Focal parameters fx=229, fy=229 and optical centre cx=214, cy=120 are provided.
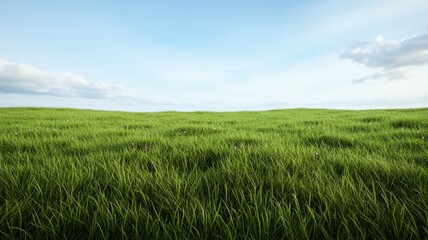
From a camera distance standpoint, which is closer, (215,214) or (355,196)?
(215,214)

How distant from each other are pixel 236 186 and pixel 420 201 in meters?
1.13

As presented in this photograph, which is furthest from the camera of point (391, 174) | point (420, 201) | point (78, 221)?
point (391, 174)

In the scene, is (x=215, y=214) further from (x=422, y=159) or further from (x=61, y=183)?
(x=422, y=159)

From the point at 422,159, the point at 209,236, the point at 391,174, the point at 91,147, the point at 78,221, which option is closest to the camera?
the point at 209,236

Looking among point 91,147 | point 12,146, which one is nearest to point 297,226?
point 91,147

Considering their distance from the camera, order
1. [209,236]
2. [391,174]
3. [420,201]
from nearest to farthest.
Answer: [209,236] < [420,201] < [391,174]

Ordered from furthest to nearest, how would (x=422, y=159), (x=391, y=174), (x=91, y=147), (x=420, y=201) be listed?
(x=91, y=147)
(x=422, y=159)
(x=391, y=174)
(x=420, y=201)

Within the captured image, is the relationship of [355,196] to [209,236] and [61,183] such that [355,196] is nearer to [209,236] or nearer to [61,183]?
[209,236]

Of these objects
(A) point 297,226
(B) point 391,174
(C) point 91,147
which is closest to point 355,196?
(A) point 297,226

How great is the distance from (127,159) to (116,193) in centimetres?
108

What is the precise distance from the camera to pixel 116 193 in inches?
64.1

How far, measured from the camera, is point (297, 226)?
1158 millimetres

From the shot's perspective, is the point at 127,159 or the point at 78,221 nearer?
the point at 78,221

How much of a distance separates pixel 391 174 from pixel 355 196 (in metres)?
0.76
